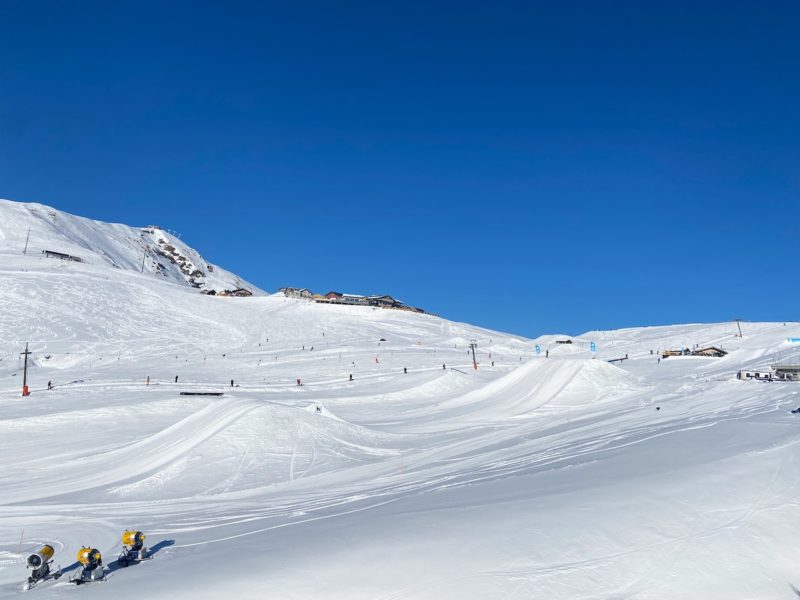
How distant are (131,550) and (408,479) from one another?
10.5m

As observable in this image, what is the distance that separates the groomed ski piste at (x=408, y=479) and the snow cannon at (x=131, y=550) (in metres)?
0.58

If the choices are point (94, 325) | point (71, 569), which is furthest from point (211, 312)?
point (71, 569)

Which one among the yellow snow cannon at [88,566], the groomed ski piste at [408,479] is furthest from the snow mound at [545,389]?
the yellow snow cannon at [88,566]

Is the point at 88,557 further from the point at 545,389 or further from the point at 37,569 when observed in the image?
the point at 545,389

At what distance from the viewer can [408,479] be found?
2188 centimetres

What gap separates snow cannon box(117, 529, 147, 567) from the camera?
13.2 m

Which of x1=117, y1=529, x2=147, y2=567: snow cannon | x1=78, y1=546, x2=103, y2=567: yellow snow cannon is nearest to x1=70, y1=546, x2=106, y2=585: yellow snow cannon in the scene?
x1=78, y1=546, x2=103, y2=567: yellow snow cannon

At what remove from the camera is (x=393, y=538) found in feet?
39.1

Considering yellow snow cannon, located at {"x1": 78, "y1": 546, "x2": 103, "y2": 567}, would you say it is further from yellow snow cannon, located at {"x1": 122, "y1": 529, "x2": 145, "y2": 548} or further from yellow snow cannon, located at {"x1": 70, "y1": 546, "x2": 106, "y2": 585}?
yellow snow cannon, located at {"x1": 122, "y1": 529, "x2": 145, "y2": 548}

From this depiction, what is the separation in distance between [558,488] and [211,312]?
8913cm

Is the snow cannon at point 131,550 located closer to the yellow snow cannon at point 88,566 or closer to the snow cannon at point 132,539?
the snow cannon at point 132,539

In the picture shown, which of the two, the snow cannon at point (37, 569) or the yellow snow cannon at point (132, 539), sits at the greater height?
the yellow snow cannon at point (132, 539)

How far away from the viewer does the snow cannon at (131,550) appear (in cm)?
1321

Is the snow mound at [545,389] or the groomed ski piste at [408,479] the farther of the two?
the snow mound at [545,389]
